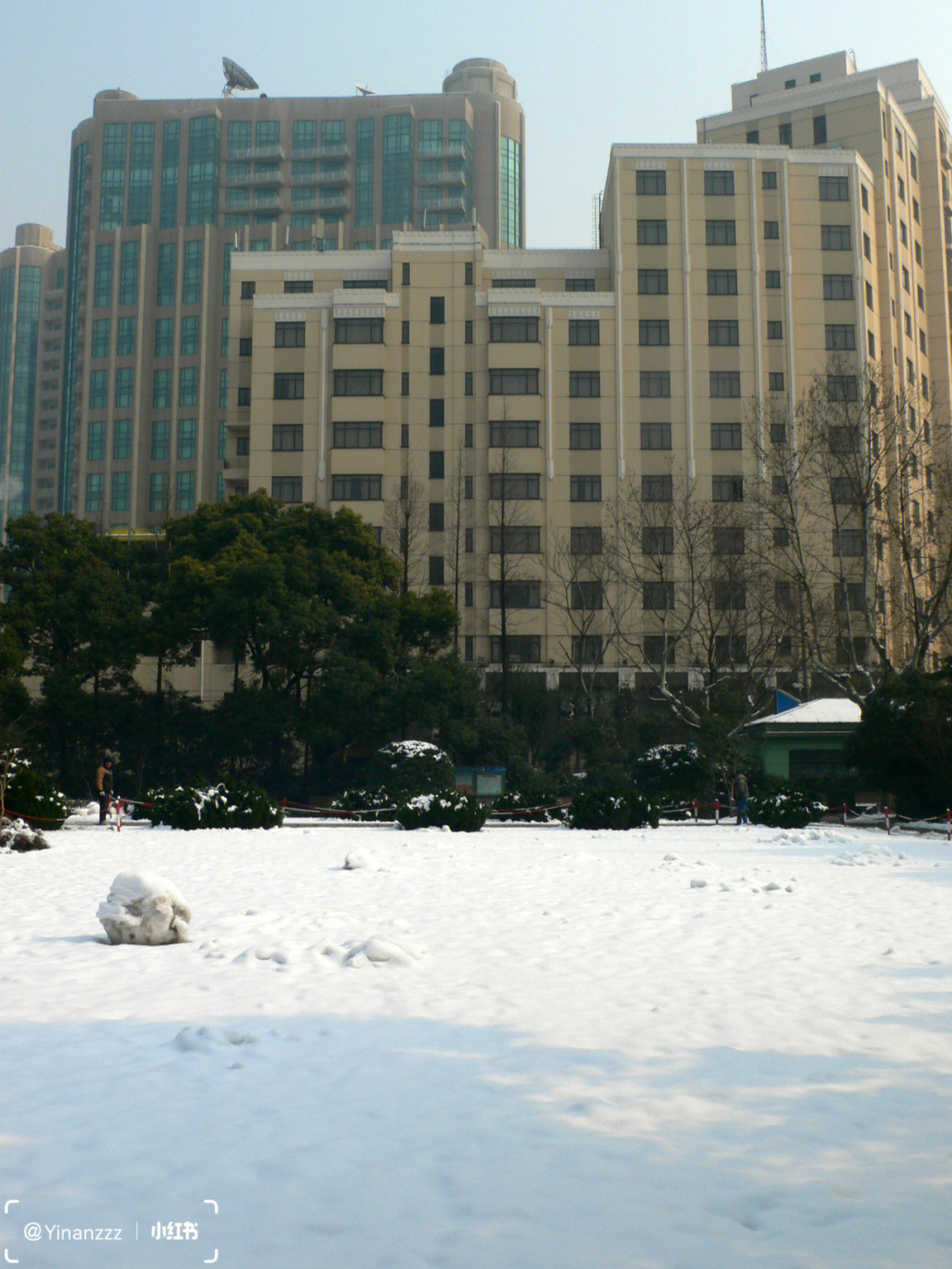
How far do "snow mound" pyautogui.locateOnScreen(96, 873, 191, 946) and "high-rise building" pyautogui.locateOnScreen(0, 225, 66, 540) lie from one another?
13174 centimetres

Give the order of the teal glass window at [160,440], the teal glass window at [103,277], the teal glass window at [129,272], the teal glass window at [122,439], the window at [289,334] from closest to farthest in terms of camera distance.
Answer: the window at [289,334] < the teal glass window at [160,440] < the teal glass window at [122,439] < the teal glass window at [129,272] < the teal glass window at [103,277]

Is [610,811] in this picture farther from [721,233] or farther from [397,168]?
[397,168]

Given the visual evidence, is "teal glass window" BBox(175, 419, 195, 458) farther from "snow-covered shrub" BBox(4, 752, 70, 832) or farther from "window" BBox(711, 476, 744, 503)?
"snow-covered shrub" BBox(4, 752, 70, 832)

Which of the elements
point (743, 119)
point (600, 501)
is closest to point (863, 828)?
point (600, 501)

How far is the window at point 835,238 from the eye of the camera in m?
72.1

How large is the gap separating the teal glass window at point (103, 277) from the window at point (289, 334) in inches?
1857

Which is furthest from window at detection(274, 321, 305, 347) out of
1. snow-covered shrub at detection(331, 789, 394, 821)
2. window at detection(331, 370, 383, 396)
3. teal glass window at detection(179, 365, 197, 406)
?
snow-covered shrub at detection(331, 789, 394, 821)

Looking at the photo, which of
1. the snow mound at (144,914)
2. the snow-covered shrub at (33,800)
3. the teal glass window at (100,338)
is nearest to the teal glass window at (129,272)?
the teal glass window at (100,338)

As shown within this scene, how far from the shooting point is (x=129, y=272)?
362 feet

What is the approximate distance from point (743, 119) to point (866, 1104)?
302 feet

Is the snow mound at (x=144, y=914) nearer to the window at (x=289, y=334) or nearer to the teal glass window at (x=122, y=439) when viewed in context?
the window at (x=289, y=334)

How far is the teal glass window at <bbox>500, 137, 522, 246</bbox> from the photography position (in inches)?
4899

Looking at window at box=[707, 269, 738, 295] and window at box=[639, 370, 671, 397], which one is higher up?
window at box=[707, 269, 738, 295]

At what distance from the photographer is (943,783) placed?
27.6 metres
